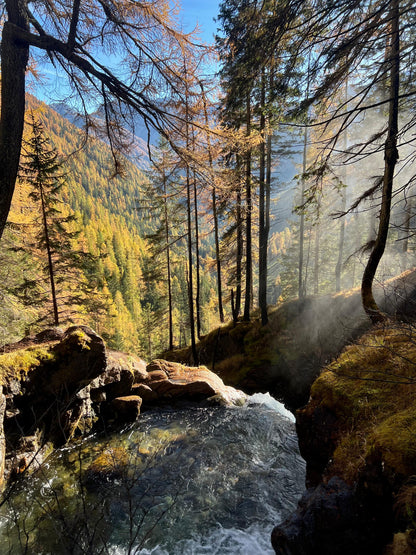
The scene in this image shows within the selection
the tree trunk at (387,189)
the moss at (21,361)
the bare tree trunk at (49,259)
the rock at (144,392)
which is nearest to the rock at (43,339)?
the moss at (21,361)

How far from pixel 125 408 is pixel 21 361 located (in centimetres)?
368

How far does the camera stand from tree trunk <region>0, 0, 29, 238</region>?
11.6 feet

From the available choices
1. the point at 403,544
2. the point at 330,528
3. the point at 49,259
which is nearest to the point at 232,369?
the point at 49,259

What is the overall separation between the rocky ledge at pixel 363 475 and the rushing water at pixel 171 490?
1.62m

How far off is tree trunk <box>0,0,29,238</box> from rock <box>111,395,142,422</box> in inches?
263

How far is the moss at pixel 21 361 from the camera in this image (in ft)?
17.8

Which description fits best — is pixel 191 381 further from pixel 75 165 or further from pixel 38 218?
pixel 38 218

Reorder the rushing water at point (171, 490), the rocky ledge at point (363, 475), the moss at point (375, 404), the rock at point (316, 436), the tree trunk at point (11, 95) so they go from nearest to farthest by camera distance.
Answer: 1. the rocky ledge at point (363, 475)
2. the moss at point (375, 404)
3. the tree trunk at point (11, 95)
4. the rock at point (316, 436)
5. the rushing water at point (171, 490)

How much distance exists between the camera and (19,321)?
36.3 ft

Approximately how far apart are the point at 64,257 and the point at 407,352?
545 inches

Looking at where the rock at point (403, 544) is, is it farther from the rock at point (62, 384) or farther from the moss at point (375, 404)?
the rock at point (62, 384)

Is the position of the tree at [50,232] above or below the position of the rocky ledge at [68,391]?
above

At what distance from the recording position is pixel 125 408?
318 inches

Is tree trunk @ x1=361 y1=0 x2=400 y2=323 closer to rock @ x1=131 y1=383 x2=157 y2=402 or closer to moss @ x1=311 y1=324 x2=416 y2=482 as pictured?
moss @ x1=311 y1=324 x2=416 y2=482
